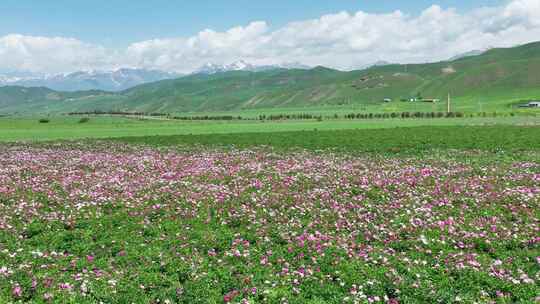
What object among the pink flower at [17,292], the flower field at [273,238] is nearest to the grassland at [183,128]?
the flower field at [273,238]

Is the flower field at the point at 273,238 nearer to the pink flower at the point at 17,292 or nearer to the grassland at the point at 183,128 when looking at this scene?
the pink flower at the point at 17,292

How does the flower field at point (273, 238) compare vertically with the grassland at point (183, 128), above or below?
below

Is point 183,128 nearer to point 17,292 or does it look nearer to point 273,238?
point 273,238

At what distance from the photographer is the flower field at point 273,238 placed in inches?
376

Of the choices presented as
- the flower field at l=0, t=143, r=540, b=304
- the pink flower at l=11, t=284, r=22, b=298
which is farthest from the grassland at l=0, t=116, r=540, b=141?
the pink flower at l=11, t=284, r=22, b=298

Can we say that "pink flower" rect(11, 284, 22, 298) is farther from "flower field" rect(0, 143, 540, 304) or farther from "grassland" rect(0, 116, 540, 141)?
"grassland" rect(0, 116, 540, 141)

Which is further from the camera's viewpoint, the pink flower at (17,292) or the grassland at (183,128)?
the grassland at (183,128)

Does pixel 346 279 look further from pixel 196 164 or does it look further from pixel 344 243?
pixel 196 164

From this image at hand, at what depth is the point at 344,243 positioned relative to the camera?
12.5 m

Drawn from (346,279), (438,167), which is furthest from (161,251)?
(438,167)

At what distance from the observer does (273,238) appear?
13234 millimetres

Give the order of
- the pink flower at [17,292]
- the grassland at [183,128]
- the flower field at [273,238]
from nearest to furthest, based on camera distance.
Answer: the pink flower at [17,292]
the flower field at [273,238]
the grassland at [183,128]

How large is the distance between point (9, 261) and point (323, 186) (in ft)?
45.9

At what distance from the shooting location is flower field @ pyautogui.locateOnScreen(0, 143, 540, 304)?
9.54 metres
